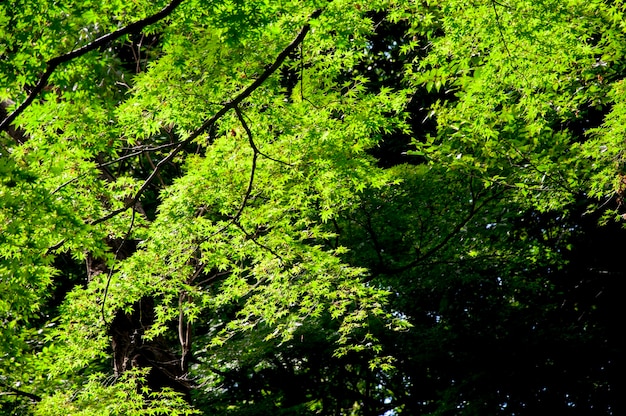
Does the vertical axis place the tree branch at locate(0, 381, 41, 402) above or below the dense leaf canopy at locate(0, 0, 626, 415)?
below

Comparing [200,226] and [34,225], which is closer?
[34,225]

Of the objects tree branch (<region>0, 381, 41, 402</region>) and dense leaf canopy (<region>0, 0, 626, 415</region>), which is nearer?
dense leaf canopy (<region>0, 0, 626, 415</region>)

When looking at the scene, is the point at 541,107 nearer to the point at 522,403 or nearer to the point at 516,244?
the point at 516,244

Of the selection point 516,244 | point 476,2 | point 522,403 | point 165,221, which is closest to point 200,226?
point 165,221

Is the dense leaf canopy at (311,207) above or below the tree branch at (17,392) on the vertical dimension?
above

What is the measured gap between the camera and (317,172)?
6336 mm

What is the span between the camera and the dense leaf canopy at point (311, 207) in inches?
188

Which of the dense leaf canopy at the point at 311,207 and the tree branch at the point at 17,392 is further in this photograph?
the tree branch at the point at 17,392

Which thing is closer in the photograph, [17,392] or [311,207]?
[17,392]

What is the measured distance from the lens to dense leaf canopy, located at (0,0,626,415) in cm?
478

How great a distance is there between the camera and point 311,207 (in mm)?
7168

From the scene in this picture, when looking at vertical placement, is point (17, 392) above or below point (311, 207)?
below

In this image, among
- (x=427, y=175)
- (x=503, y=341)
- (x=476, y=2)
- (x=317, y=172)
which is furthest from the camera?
(x=503, y=341)

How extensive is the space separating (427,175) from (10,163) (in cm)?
559
